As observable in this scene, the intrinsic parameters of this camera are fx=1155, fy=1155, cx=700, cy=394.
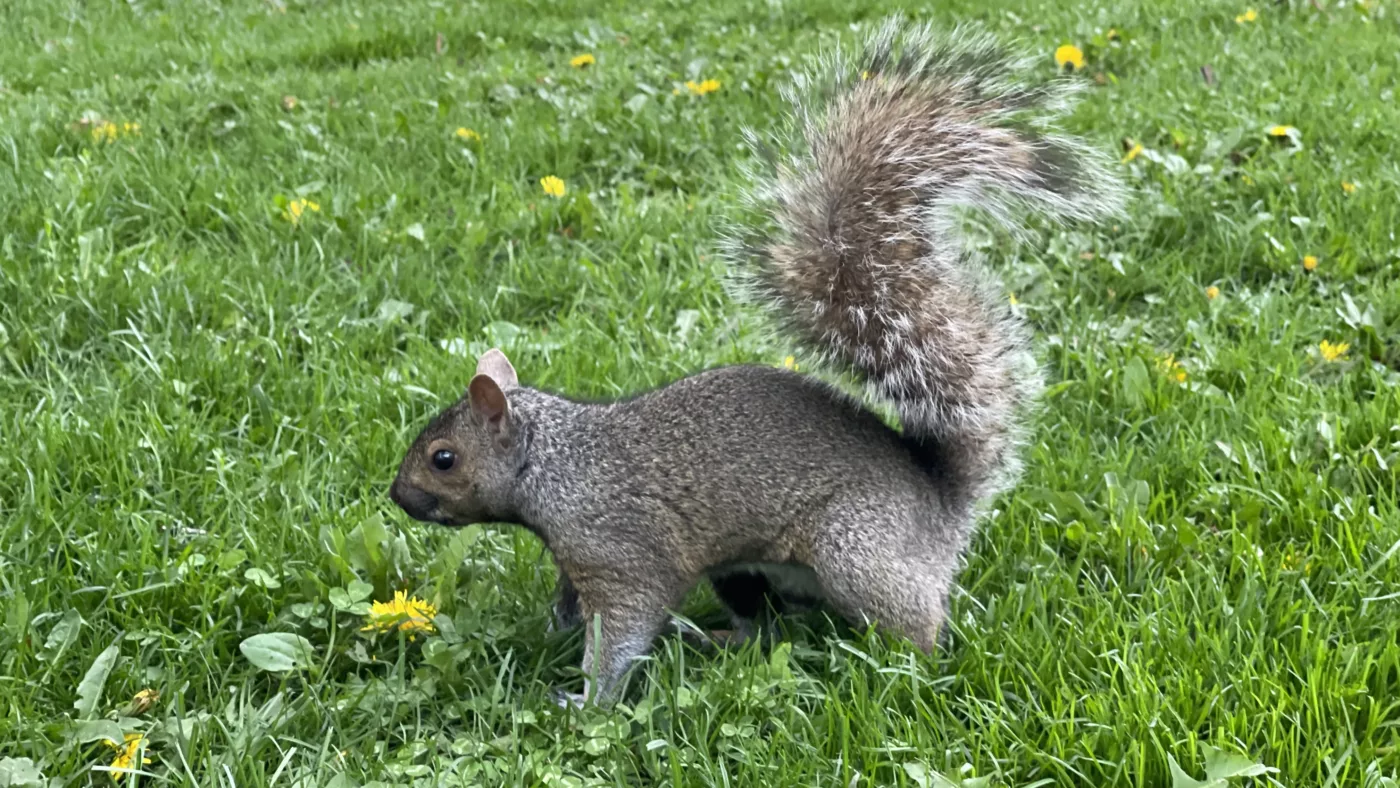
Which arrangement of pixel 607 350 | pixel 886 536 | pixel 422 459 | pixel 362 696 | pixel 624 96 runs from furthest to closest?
pixel 624 96 → pixel 607 350 → pixel 422 459 → pixel 886 536 → pixel 362 696

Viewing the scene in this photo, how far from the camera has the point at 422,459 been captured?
1.95 metres

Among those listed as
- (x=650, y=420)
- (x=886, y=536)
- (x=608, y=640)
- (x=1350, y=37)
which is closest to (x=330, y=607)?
(x=608, y=640)

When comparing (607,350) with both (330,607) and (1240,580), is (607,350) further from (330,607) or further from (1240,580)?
(1240,580)

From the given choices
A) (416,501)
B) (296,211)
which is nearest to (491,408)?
(416,501)

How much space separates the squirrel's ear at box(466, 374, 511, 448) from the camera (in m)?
1.88

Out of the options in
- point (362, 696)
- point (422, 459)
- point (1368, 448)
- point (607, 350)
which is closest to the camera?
point (362, 696)

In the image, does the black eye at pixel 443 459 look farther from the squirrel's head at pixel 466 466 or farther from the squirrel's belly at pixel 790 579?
the squirrel's belly at pixel 790 579

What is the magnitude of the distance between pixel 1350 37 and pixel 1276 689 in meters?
4.29

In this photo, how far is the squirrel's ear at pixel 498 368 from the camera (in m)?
2.13

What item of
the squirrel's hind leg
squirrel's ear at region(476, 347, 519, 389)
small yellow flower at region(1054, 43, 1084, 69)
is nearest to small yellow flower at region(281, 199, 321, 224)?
squirrel's ear at region(476, 347, 519, 389)

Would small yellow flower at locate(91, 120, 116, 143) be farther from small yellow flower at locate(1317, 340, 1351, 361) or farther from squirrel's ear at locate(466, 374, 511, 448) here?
small yellow flower at locate(1317, 340, 1351, 361)

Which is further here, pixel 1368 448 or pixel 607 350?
pixel 607 350

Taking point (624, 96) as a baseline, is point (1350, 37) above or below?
above

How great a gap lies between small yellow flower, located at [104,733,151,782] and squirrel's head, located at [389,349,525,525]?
0.55m
